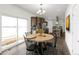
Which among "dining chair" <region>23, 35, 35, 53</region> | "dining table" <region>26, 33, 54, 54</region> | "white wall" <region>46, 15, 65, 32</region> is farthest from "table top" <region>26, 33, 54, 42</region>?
"white wall" <region>46, 15, 65, 32</region>

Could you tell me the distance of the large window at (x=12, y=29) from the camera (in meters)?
3.61

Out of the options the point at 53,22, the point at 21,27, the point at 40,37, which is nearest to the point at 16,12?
the point at 21,27

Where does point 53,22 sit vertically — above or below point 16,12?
below

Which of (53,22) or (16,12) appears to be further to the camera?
(16,12)

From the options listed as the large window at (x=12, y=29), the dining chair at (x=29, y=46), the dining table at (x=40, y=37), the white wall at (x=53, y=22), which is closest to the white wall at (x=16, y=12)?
the large window at (x=12, y=29)

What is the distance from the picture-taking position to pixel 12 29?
12.2 ft

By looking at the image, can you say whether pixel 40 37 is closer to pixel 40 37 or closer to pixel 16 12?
pixel 40 37

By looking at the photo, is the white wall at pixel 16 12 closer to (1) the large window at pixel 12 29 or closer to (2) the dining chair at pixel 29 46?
(1) the large window at pixel 12 29

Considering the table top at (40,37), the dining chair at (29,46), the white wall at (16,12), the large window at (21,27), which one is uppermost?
the white wall at (16,12)

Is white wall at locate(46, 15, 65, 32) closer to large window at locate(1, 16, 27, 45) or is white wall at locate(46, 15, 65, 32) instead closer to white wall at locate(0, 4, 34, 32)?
white wall at locate(0, 4, 34, 32)

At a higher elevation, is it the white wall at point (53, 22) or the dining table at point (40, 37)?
the white wall at point (53, 22)

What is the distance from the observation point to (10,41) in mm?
3605
